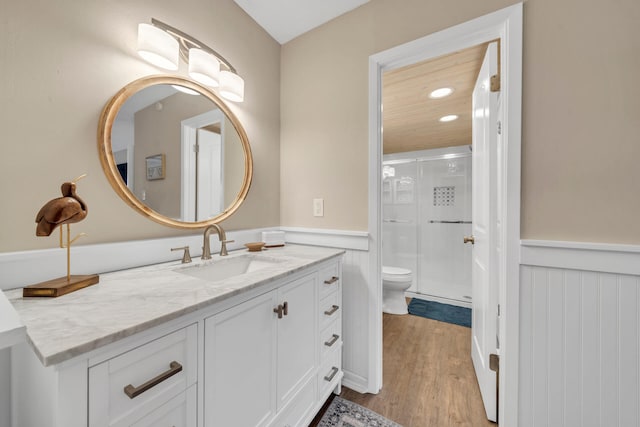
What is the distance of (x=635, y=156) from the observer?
942 mm

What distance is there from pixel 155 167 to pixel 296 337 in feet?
3.53

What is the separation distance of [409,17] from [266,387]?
201cm

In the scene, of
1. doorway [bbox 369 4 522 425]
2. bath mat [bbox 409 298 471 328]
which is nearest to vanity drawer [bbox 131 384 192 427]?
doorway [bbox 369 4 522 425]

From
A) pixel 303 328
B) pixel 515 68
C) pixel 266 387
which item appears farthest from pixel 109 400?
pixel 515 68

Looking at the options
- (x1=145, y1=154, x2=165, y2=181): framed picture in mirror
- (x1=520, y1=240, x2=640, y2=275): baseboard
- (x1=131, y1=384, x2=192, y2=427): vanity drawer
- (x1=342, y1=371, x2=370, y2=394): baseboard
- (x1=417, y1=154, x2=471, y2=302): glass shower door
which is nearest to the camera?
(x1=131, y1=384, x2=192, y2=427): vanity drawer

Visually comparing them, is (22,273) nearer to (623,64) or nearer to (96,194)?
(96,194)

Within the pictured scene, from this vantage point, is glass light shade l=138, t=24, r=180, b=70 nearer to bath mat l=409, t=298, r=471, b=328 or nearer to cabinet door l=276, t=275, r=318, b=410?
cabinet door l=276, t=275, r=318, b=410

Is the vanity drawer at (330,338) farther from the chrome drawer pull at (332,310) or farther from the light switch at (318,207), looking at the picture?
the light switch at (318,207)

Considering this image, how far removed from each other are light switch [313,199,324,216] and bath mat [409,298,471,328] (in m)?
1.82

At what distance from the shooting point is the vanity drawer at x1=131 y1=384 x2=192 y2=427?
62 centimetres

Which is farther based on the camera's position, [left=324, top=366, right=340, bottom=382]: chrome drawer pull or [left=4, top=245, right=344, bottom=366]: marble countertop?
[left=324, top=366, right=340, bottom=382]: chrome drawer pull

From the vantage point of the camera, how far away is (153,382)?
0.61 m

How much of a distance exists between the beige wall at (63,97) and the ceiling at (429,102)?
1.48 m

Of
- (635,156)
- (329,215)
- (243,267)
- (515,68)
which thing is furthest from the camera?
(329,215)
